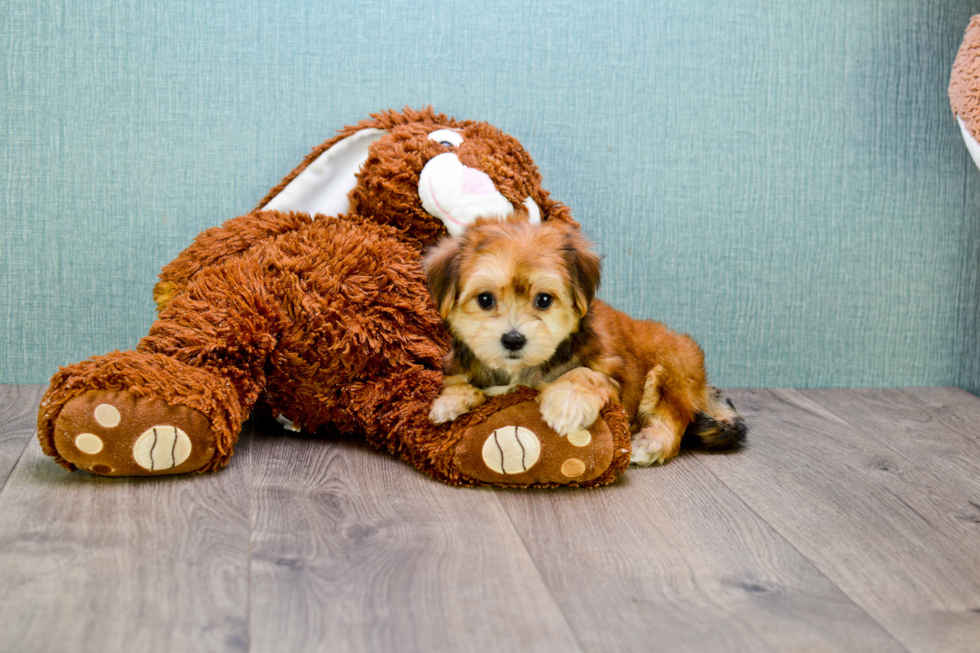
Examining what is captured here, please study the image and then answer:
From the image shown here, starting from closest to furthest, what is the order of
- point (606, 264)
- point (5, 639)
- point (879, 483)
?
point (5, 639) < point (879, 483) < point (606, 264)

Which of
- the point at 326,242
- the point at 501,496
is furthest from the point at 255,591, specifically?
the point at 326,242

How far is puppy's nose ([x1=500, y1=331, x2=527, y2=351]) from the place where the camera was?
1904 mm

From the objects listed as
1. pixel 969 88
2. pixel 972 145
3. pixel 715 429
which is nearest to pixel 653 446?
pixel 715 429

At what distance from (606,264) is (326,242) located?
41.8 inches

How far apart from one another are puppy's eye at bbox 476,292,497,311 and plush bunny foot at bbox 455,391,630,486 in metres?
0.23

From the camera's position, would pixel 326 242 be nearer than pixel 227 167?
Yes

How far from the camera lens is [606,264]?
2957 millimetres

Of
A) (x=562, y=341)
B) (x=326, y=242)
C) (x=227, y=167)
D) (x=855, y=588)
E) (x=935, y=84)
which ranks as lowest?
(x=855, y=588)

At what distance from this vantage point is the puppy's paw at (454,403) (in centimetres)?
204

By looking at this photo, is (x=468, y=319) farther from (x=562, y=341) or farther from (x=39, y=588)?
(x=39, y=588)

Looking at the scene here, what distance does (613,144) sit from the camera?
290cm

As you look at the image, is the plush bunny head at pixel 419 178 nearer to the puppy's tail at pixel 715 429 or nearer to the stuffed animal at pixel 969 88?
the puppy's tail at pixel 715 429

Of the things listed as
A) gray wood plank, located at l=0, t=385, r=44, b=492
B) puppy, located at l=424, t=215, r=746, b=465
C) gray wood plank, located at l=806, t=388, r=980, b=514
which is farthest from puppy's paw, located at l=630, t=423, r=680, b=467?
gray wood plank, located at l=0, t=385, r=44, b=492

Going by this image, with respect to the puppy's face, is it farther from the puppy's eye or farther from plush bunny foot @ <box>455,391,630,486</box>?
plush bunny foot @ <box>455,391,630,486</box>
